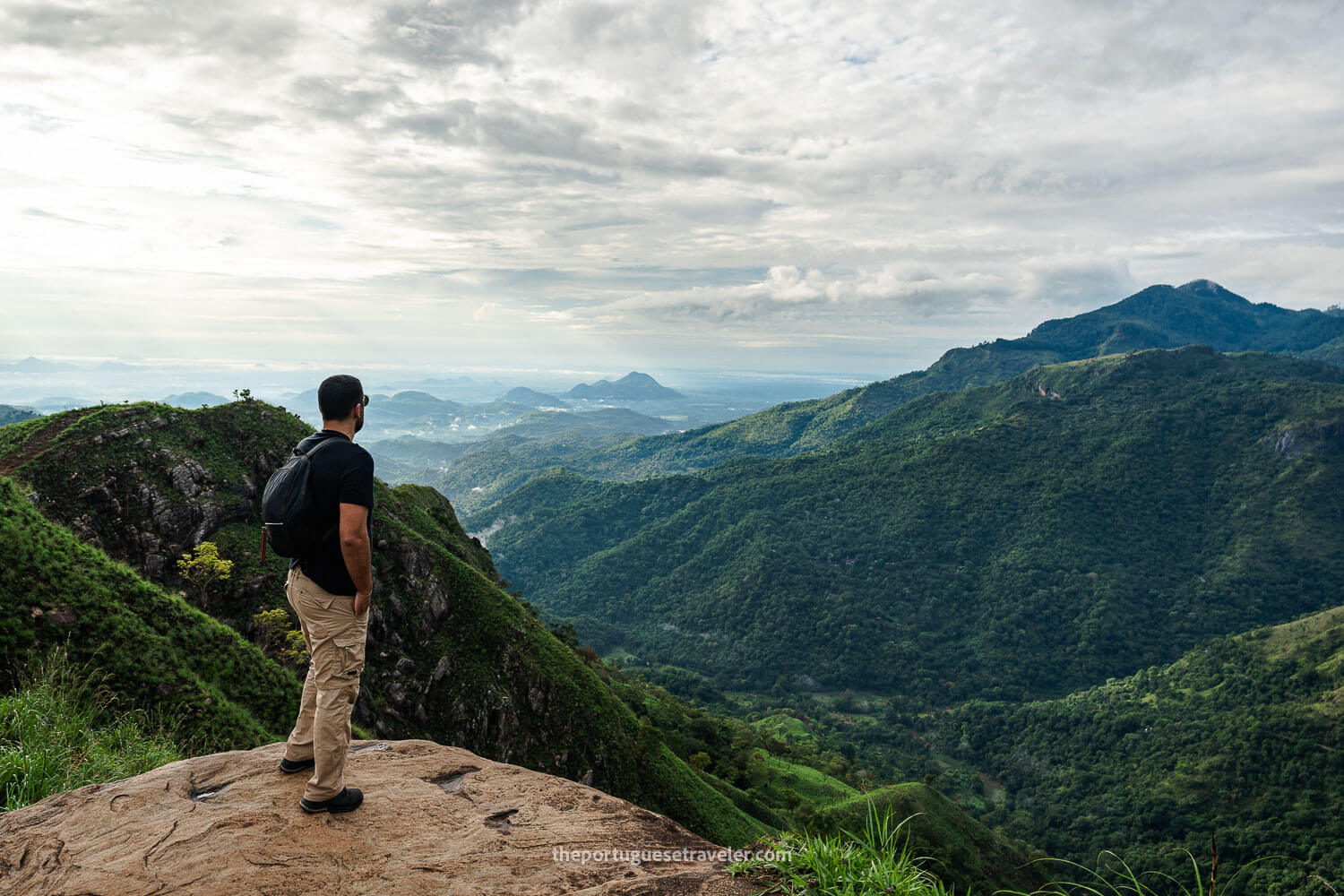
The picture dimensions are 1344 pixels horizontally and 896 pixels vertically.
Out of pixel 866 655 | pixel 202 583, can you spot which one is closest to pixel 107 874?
pixel 202 583

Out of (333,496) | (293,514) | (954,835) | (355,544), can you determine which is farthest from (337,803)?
(954,835)

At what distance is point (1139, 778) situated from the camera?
313 feet

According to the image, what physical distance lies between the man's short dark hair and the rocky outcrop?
14.2ft

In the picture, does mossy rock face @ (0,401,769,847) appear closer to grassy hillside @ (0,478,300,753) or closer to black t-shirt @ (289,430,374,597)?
grassy hillside @ (0,478,300,753)

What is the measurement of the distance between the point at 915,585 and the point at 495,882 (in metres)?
192

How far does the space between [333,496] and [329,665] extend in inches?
73.7

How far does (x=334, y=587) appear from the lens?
632cm

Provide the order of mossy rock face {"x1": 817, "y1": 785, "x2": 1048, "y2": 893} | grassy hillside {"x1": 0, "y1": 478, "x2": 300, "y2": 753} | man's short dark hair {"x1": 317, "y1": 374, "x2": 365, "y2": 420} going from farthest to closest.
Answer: mossy rock face {"x1": 817, "y1": 785, "x2": 1048, "y2": 893}
grassy hillside {"x1": 0, "y1": 478, "x2": 300, "y2": 753}
man's short dark hair {"x1": 317, "y1": 374, "x2": 365, "y2": 420}

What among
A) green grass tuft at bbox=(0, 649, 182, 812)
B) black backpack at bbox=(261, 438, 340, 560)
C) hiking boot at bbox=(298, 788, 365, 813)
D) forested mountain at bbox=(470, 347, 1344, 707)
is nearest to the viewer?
black backpack at bbox=(261, 438, 340, 560)

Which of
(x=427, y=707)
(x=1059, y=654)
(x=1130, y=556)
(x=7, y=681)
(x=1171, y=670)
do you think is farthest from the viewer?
(x=1130, y=556)

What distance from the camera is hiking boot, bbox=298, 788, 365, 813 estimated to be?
6.40 meters

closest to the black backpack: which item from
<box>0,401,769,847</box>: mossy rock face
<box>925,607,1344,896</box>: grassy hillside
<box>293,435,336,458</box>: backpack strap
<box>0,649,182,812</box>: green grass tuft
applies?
<box>293,435,336,458</box>: backpack strap

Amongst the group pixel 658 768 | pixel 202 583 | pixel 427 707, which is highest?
pixel 202 583

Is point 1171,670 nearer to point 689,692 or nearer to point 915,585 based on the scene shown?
point 915,585
